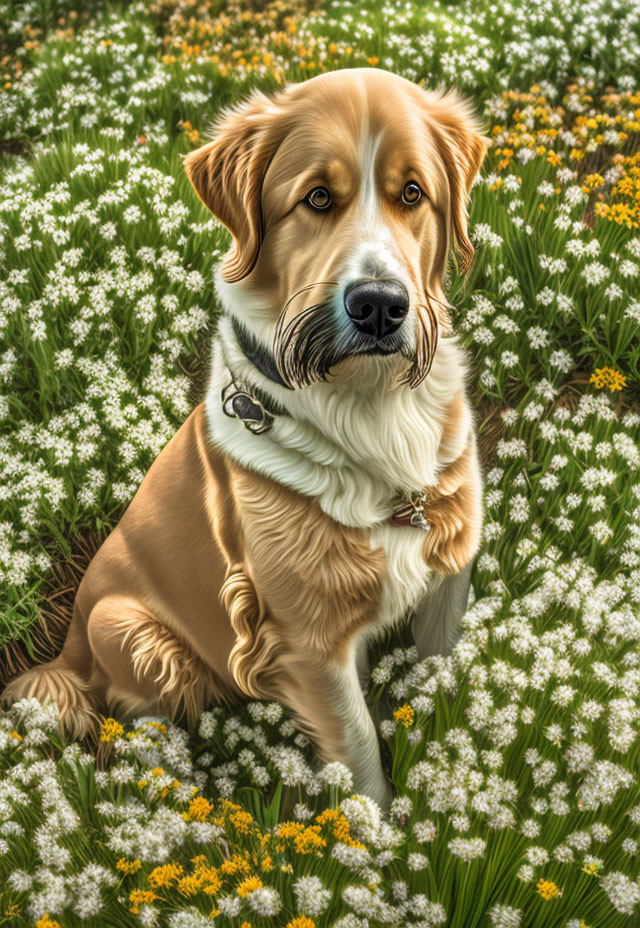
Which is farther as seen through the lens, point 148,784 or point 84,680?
point 84,680

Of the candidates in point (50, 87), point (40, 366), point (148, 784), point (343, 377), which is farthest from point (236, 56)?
point (148, 784)

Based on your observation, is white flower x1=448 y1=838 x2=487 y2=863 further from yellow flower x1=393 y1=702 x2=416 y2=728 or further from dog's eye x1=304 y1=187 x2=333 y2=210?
dog's eye x1=304 y1=187 x2=333 y2=210

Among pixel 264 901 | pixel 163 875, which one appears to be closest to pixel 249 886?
pixel 264 901

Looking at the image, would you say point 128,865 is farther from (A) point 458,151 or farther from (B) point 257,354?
(A) point 458,151

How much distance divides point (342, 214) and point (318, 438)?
2.22ft

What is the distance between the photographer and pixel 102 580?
3051 mm

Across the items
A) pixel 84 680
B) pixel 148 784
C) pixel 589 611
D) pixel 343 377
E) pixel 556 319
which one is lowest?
pixel 84 680

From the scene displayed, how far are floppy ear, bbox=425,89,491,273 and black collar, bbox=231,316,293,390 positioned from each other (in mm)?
706

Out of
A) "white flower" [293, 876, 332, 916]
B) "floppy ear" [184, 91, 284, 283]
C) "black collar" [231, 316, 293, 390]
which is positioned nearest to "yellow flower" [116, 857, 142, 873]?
"white flower" [293, 876, 332, 916]

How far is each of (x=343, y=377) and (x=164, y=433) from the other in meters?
1.27

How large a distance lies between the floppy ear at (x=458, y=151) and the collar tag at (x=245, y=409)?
816 millimetres

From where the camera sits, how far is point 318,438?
261cm

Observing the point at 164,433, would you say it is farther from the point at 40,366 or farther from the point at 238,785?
the point at 238,785

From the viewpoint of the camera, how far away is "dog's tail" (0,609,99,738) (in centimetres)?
300
